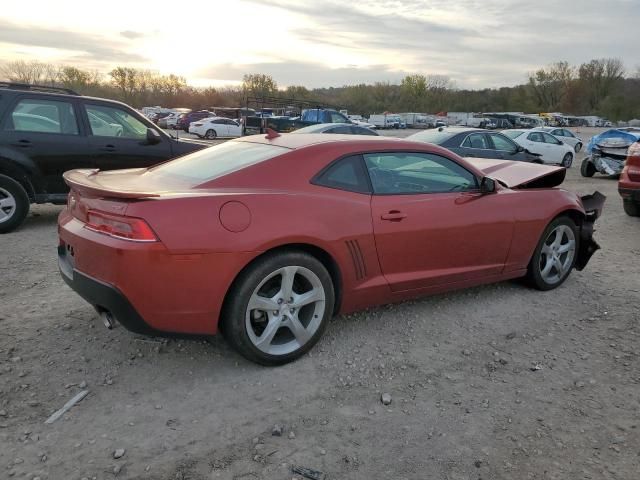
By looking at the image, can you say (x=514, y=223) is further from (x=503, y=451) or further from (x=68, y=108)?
(x=68, y=108)

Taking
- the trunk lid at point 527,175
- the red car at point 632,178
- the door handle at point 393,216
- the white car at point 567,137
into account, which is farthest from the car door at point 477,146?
the white car at point 567,137

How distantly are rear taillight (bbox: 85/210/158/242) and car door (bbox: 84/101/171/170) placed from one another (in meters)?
4.28

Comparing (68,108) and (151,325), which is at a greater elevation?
(68,108)

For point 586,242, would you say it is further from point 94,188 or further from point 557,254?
point 94,188

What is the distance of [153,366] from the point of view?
10.6 feet

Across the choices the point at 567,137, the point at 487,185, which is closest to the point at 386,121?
the point at 567,137

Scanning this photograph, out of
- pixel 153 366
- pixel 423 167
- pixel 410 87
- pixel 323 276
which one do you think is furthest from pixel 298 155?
pixel 410 87

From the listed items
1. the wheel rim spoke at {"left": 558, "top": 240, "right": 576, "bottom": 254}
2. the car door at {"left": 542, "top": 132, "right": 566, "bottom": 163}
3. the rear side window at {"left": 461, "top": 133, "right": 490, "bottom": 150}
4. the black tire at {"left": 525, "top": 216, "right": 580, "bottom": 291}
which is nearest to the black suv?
the black tire at {"left": 525, "top": 216, "right": 580, "bottom": 291}

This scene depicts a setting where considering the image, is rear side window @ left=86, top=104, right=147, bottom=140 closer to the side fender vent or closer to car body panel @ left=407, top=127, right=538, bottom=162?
the side fender vent

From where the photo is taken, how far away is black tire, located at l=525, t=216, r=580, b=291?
461 centimetres

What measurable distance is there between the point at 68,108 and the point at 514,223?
559cm

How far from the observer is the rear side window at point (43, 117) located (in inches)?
250

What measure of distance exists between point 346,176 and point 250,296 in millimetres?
1064

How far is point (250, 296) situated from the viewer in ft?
9.97
